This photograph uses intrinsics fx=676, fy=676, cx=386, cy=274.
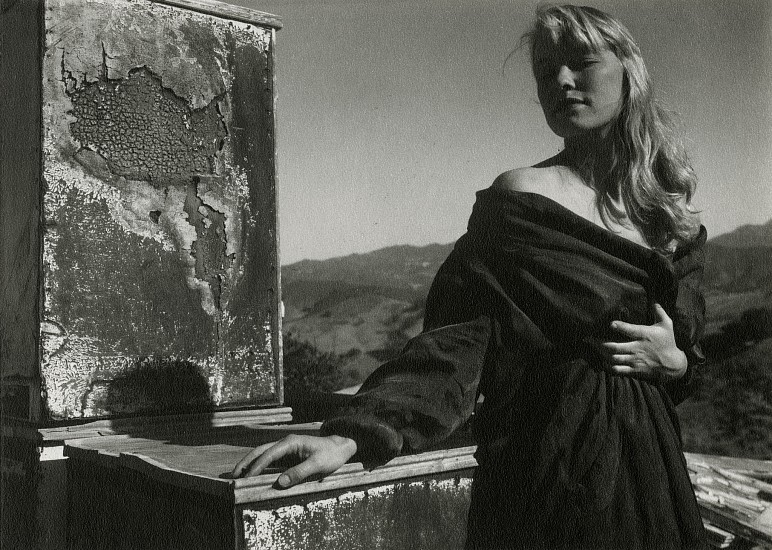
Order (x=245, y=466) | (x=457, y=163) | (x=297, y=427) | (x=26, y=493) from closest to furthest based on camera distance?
(x=245, y=466), (x=26, y=493), (x=297, y=427), (x=457, y=163)

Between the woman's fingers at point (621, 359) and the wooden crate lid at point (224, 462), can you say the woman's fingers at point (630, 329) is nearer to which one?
the woman's fingers at point (621, 359)

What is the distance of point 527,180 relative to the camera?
1115mm

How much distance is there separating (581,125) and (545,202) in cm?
15

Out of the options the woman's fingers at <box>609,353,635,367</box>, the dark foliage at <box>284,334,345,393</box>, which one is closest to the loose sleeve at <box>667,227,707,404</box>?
the woman's fingers at <box>609,353,635,367</box>

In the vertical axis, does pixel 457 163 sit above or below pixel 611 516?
above

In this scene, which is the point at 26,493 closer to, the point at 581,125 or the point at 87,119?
the point at 87,119

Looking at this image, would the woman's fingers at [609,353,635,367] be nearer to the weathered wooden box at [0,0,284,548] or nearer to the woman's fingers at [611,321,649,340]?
the woman's fingers at [611,321,649,340]

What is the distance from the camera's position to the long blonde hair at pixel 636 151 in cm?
109

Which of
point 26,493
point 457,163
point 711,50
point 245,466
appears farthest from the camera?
point 457,163

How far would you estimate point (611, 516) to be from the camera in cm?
105

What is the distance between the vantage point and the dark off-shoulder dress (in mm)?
1023

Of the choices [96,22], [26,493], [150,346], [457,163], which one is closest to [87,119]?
[96,22]

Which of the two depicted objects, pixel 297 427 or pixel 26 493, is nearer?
pixel 26 493

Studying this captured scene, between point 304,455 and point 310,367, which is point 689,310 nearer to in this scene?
point 304,455
